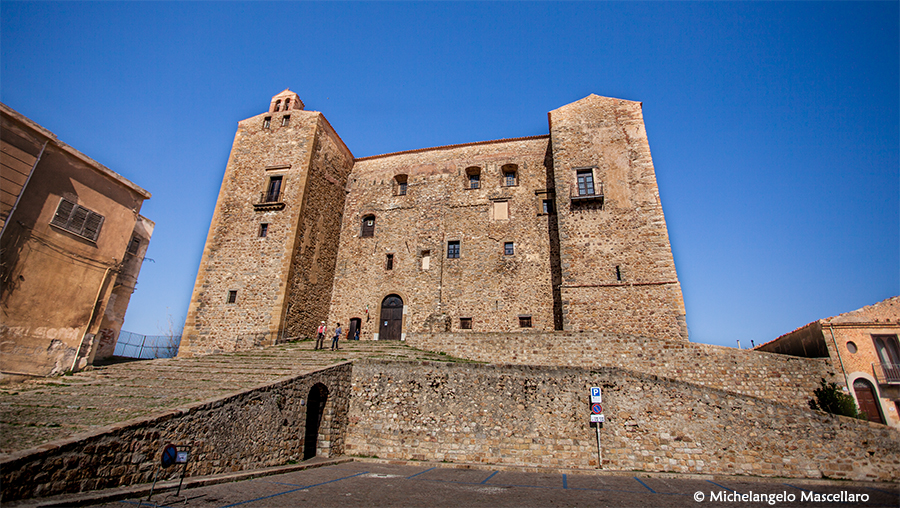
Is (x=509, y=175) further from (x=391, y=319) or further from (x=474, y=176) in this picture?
(x=391, y=319)

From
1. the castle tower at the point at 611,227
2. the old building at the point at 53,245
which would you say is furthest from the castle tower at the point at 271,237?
the castle tower at the point at 611,227

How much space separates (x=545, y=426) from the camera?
10.8m

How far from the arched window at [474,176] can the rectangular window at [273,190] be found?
1017cm

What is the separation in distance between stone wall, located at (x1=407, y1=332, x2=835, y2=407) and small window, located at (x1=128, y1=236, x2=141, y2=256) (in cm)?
1516

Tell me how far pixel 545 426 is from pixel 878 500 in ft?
21.7

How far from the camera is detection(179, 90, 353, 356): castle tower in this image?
1736 cm

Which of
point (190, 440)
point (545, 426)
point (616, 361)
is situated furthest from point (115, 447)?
point (616, 361)

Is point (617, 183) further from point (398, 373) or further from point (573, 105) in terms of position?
point (398, 373)

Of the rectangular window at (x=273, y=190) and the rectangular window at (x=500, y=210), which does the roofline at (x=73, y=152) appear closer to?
the rectangular window at (x=273, y=190)

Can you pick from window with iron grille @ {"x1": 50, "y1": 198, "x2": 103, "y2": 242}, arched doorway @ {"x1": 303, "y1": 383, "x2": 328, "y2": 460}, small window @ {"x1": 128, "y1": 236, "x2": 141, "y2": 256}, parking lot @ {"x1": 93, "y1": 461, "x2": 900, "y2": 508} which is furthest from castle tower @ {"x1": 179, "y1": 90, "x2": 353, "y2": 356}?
parking lot @ {"x1": 93, "y1": 461, "x2": 900, "y2": 508}

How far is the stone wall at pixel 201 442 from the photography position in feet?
17.8

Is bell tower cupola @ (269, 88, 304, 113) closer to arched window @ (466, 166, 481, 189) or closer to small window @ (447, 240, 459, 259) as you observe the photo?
arched window @ (466, 166, 481, 189)

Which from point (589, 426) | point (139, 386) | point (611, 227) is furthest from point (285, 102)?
point (589, 426)

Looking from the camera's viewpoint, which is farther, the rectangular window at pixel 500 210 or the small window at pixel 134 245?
the rectangular window at pixel 500 210
